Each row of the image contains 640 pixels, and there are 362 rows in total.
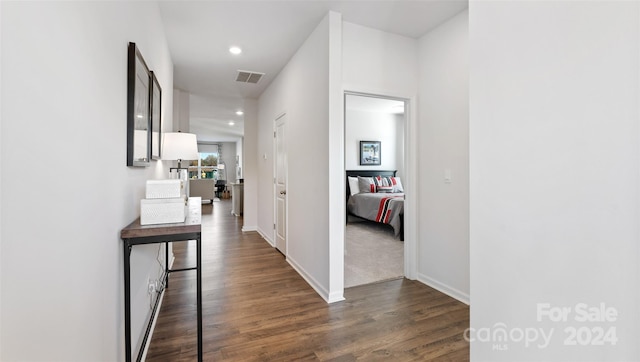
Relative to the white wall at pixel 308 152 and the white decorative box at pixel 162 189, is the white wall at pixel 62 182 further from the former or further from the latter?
the white wall at pixel 308 152

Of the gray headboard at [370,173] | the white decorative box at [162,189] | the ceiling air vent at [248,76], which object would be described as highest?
the ceiling air vent at [248,76]

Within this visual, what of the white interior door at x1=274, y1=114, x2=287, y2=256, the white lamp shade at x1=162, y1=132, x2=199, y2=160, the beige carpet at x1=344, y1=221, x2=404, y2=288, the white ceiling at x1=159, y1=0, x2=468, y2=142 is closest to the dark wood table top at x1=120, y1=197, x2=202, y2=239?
the white lamp shade at x1=162, y1=132, x2=199, y2=160


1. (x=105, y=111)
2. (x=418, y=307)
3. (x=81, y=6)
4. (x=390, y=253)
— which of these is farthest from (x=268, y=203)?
(x=81, y=6)

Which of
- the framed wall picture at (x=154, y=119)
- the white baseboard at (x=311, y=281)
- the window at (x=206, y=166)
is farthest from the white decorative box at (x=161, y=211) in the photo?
the window at (x=206, y=166)

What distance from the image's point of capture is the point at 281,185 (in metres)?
4.34

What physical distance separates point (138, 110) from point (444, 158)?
8.51 ft

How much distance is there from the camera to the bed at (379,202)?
5164 millimetres

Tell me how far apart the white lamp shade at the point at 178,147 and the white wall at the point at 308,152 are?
1.20 m

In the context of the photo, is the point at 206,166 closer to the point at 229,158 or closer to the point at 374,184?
the point at 229,158

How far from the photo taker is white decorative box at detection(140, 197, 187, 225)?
1.54 meters

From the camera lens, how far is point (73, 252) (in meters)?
0.92

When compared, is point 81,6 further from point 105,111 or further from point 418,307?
point 418,307

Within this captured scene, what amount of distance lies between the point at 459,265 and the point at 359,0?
2.56 metres

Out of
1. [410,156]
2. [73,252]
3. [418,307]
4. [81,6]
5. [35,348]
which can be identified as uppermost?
[81,6]
